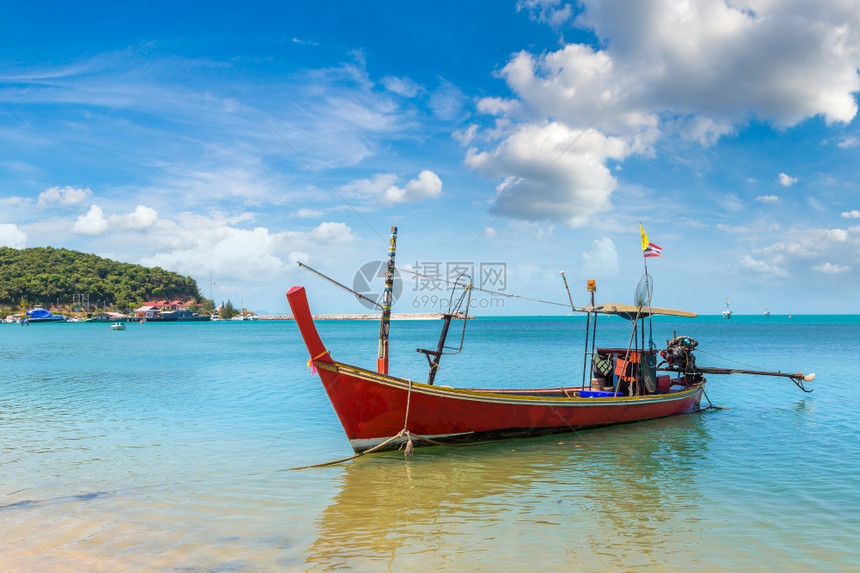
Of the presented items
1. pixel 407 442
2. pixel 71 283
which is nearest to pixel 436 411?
pixel 407 442

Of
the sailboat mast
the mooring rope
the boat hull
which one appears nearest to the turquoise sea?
the mooring rope

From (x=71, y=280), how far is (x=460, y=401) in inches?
7221

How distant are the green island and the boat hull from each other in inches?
7003

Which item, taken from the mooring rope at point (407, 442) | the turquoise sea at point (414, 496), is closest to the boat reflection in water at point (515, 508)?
the turquoise sea at point (414, 496)

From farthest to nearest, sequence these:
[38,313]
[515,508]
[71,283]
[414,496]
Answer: [71,283], [38,313], [414,496], [515,508]

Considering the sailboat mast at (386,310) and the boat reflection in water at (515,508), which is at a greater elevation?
the sailboat mast at (386,310)

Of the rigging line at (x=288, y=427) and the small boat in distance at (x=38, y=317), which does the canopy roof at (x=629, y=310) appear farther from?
the small boat in distance at (x=38, y=317)

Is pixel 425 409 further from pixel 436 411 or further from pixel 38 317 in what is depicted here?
pixel 38 317

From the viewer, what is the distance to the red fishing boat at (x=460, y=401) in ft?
40.9

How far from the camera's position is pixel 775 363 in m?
44.2

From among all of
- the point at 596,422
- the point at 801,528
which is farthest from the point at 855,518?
the point at 596,422

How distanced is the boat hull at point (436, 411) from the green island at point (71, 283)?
178 metres

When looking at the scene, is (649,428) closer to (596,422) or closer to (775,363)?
(596,422)

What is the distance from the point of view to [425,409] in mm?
13359
